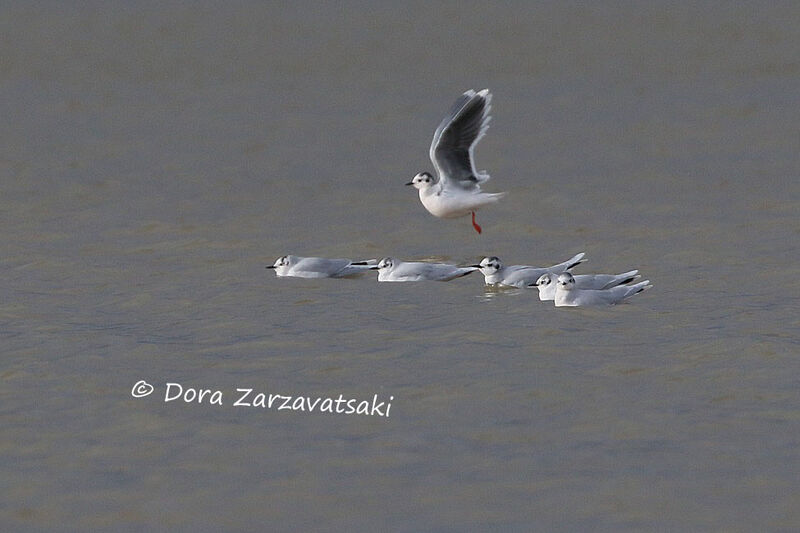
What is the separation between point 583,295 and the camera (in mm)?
12625

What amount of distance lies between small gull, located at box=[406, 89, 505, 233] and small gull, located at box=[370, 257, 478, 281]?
6.16 ft

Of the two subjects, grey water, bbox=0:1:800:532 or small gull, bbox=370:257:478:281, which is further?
small gull, bbox=370:257:478:281

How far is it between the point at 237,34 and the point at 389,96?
740 centimetres

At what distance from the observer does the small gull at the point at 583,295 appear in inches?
494

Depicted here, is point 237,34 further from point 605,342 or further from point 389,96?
point 605,342

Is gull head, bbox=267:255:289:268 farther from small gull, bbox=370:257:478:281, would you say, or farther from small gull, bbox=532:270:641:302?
small gull, bbox=532:270:641:302

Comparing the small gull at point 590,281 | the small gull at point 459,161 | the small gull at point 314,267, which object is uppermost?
the small gull at point 459,161

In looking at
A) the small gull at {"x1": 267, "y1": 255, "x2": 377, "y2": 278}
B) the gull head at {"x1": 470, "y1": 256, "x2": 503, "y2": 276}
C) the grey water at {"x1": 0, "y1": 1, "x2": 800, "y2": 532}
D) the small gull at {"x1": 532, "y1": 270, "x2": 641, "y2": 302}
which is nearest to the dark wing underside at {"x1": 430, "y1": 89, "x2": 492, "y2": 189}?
the grey water at {"x1": 0, "y1": 1, "x2": 800, "y2": 532}

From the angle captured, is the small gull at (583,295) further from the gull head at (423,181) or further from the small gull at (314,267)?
the gull head at (423,181)

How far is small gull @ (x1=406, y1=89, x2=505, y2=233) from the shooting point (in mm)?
15727

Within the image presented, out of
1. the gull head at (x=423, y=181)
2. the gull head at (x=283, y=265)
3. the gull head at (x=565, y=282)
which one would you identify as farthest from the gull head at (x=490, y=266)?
the gull head at (x=423, y=181)

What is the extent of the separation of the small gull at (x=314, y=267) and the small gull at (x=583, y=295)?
7.63 ft

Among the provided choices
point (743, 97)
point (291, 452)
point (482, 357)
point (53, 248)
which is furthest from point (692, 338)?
point (743, 97)

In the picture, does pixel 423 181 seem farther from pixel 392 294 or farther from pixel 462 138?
pixel 392 294
